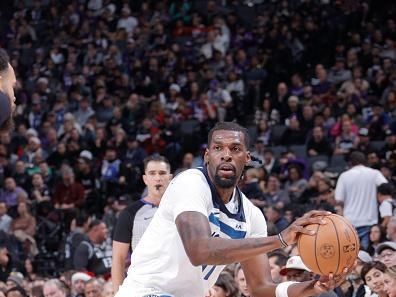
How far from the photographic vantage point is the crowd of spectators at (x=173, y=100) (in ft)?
51.3

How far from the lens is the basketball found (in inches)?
207

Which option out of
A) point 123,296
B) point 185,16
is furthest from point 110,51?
point 123,296

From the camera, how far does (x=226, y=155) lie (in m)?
5.65

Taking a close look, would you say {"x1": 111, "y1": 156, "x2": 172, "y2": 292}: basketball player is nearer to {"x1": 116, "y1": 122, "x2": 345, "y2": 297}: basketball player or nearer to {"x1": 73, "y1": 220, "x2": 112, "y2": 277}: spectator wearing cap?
{"x1": 116, "y1": 122, "x2": 345, "y2": 297}: basketball player

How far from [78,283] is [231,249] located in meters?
6.35

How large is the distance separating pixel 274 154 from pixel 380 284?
27.6 ft

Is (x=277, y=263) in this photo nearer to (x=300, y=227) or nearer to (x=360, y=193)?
(x=300, y=227)

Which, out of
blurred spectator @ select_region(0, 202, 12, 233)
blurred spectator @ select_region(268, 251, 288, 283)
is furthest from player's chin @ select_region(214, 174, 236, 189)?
blurred spectator @ select_region(0, 202, 12, 233)

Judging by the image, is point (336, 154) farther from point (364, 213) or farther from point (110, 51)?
point (110, 51)

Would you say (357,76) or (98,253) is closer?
(98,253)

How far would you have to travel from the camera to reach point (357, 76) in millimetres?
18438

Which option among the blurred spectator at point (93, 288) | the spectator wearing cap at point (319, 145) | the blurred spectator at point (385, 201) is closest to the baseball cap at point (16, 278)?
the blurred spectator at point (93, 288)

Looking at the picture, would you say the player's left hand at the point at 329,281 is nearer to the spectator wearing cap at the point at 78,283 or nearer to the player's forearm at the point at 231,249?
the player's forearm at the point at 231,249

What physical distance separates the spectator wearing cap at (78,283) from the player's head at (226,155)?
5682mm
